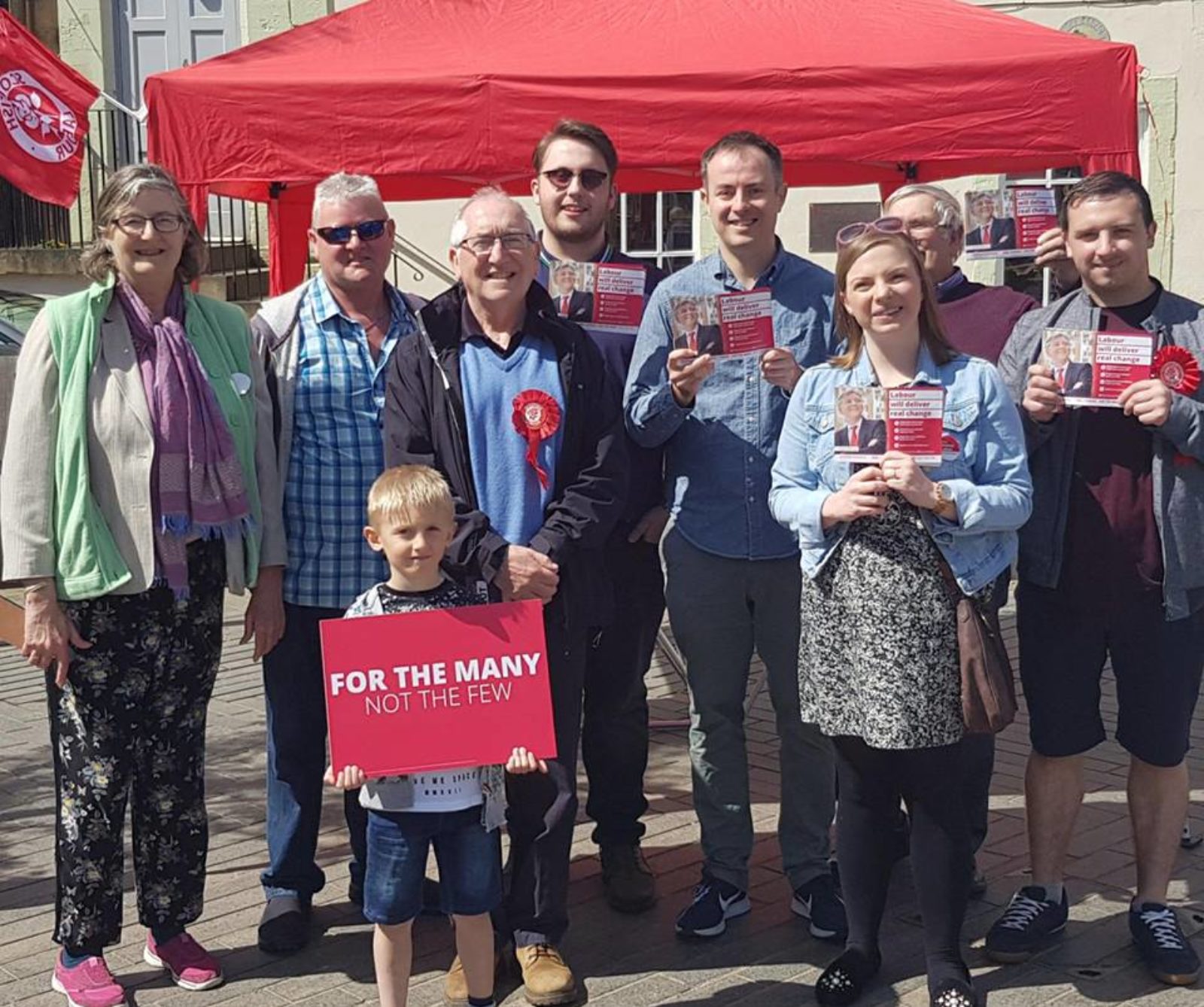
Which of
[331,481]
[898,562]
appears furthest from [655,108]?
[898,562]

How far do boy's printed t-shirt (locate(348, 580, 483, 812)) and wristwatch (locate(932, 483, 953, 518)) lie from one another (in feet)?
3.57

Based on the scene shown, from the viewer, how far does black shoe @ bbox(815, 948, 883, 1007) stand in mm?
3740

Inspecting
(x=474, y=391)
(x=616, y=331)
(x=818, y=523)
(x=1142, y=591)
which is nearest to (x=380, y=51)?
(x=616, y=331)

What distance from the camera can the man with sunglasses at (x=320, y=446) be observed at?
160 inches

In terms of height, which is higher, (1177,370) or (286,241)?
(286,241)

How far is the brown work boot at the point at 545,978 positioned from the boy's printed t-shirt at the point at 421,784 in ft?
2.00

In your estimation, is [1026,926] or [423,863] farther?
[1026,926]

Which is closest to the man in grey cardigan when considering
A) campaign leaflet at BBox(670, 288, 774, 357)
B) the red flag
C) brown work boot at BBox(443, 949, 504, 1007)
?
campaign leaflet at BBox(670, 288, 774, 357)

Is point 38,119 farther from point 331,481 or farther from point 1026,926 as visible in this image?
point 1026,926

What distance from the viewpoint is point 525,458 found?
146 inches

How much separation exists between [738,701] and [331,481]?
1.26 meters

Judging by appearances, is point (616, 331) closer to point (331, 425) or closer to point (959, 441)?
point (331, 425)

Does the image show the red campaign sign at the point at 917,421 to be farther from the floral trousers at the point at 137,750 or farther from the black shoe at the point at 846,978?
the floral trousers at the point at 137,750

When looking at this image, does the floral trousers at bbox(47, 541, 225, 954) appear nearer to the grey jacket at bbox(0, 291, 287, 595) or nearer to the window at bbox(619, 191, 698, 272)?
the grey jacket at bbox(0, 291, 287, 595)
